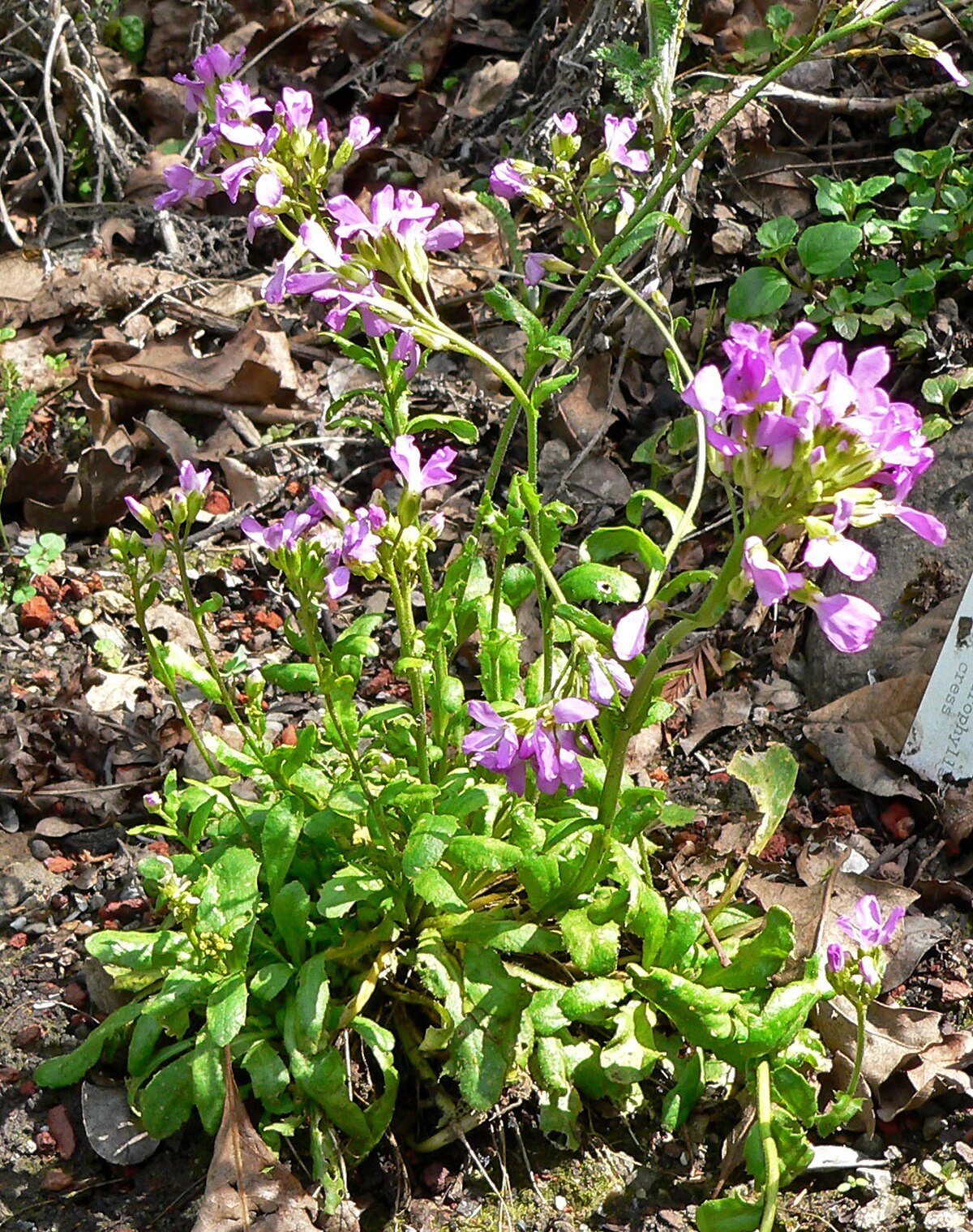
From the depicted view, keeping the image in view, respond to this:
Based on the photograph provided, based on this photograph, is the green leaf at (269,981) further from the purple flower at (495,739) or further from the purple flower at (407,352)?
the purple flower at (407,352)

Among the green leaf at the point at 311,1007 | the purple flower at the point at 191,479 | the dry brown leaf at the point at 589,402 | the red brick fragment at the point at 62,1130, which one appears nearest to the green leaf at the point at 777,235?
the dry brown leaf at the point at 589,402

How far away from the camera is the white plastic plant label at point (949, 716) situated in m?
2.67

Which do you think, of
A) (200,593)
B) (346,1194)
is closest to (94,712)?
(200,593)

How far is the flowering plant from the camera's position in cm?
203

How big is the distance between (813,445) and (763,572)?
174 mm

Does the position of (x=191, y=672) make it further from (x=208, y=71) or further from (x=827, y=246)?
(x=827, y=246)

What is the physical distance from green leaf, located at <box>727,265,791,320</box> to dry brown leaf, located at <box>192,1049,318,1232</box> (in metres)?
2.28

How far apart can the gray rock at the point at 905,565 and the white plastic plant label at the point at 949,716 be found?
0.25 metres

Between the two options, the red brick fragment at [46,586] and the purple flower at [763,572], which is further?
the red brick fragment at [46,586]

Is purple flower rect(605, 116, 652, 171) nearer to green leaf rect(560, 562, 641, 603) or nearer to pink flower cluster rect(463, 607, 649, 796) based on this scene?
green leaf rect(560, 562, 641, 603)

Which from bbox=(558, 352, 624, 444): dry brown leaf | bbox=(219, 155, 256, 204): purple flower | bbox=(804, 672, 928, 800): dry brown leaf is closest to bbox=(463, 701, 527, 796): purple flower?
bbox=(219, 155, 256, 204): purple flower

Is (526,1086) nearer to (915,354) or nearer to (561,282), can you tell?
(915,354)

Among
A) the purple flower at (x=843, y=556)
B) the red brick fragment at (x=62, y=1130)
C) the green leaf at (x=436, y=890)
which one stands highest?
the purple flower at (x=843, y=556)

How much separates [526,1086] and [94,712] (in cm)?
146
